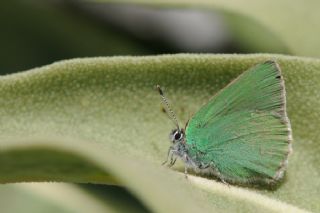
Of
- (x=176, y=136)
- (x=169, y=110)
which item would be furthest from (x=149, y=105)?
(x=176, y=136)

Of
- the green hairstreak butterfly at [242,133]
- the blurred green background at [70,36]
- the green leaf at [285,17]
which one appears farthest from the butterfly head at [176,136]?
the blurred green background at [70,36]

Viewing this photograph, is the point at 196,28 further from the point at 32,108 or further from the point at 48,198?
the point at 32,108

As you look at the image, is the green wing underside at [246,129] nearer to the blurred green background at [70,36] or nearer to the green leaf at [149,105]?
the green leaf at [149,105]

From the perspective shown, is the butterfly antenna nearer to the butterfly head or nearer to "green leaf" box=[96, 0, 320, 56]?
the butterfly head

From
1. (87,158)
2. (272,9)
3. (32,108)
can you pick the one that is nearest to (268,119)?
(272,9)

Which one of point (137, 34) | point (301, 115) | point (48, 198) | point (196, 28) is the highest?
point (196, 28)

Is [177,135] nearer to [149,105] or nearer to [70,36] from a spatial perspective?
[149,105]
